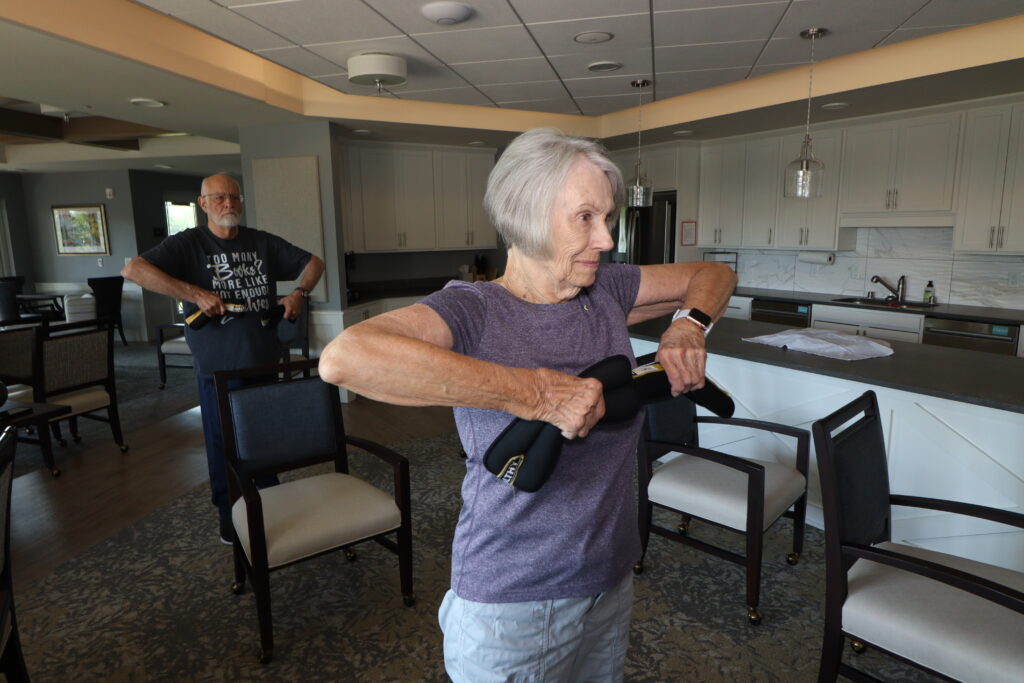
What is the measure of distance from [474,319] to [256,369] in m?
1.72

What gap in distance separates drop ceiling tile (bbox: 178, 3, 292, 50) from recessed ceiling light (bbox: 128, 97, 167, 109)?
1085mm

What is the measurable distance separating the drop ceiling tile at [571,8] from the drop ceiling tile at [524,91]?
139 centimetres

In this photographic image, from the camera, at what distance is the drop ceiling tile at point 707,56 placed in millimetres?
3531

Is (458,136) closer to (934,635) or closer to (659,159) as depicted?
(659,159)

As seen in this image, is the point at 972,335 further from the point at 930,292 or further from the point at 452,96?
the point at 452,96

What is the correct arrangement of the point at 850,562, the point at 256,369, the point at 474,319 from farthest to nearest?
1. the point at 256,369
2. the point at 850,562
3. the point at 474,319

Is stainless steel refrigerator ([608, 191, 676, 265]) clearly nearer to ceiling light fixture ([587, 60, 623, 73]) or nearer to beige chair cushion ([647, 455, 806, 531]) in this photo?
ceiling light fixture ([587, 60, 623, 73])

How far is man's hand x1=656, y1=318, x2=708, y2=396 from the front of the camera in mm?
1048

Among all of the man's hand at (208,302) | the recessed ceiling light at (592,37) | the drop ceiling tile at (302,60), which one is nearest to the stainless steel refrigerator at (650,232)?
the recessed ceiling light at (592,37)

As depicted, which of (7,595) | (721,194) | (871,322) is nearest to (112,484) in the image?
(7,595)

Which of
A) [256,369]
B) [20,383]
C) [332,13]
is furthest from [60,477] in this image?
[332,13]

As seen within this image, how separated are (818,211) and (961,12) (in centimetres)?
249

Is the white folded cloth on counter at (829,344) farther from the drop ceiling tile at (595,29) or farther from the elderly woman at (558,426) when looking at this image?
the elderly woman at (558,426)

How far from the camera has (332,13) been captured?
9.73 feet
